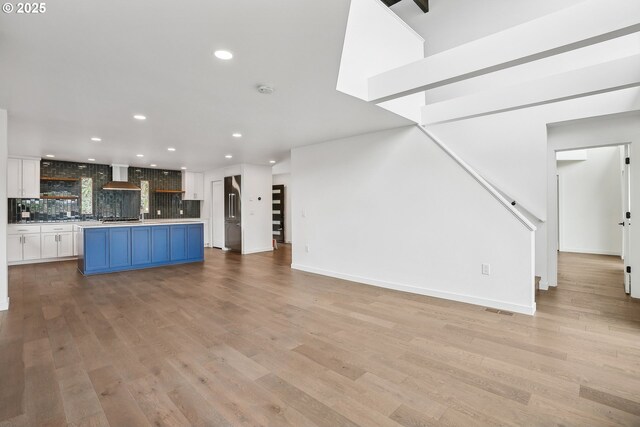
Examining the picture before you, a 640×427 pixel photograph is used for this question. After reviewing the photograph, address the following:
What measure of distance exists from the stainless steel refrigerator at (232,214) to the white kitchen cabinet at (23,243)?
4.21m

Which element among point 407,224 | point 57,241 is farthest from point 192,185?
point 407,224

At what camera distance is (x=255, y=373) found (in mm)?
2250

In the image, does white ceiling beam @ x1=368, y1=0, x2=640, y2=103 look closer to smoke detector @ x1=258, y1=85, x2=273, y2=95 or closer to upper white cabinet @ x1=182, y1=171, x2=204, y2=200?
smoke detector @ x1=258, y1=85, x2=273, y2=95

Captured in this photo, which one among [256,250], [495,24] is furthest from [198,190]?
[495,24]

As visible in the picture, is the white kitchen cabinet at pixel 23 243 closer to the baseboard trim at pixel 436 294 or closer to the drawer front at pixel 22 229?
the drawer front at pixel 22 229

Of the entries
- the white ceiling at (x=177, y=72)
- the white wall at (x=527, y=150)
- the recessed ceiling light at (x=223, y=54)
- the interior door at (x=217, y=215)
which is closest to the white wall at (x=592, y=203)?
the white wall at (x=527, y=150)

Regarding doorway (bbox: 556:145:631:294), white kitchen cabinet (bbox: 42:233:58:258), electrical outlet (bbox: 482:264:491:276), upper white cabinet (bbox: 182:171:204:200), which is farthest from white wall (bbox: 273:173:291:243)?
doorway (bbox: 556:145:631:294)

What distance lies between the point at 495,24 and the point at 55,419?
22.4ft

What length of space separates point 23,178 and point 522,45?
959 cm

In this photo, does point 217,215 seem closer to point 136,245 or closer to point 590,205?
point 136,245

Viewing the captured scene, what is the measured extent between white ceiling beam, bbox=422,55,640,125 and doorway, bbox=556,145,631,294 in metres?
4.80

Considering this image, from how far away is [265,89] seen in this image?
122 inches

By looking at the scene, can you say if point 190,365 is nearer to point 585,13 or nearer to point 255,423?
point 255,423

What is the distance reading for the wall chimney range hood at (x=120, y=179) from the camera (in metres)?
7.68
